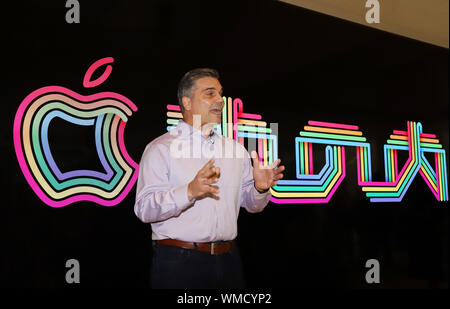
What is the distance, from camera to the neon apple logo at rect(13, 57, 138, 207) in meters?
2.19

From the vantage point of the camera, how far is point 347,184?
3.15 metres

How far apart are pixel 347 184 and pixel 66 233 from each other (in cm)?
199

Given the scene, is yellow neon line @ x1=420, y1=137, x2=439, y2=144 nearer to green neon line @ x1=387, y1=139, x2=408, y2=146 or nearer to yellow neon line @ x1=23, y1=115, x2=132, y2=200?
green neon line @ x1=387, y1=139, x2=408, y2=146

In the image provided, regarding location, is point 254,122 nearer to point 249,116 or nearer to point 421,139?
point 249,116

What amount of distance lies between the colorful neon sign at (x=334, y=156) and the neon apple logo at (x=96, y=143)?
0.34 metres

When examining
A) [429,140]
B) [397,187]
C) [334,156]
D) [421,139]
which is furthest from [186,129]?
[429,140]

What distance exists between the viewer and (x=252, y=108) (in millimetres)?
2852

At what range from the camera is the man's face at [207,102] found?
7.84ft

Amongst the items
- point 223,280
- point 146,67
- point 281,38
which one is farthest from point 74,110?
point 281,38

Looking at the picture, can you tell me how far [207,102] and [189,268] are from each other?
3.02 feet

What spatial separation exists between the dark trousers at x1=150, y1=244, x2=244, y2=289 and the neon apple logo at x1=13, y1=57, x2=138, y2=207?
433mm

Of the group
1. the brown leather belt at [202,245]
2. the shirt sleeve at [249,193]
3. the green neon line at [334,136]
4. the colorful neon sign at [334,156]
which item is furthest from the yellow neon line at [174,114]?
the green neon line at [334,136]

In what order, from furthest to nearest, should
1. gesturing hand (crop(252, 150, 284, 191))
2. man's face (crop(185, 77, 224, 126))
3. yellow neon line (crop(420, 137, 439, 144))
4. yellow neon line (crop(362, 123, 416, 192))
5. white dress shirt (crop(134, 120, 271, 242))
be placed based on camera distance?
1. yellow neon line (crop(420, 137, 439, 144))
2. yellow neon line (crop(362, 123, 416, 192))
3. man's face (crop(185, 77, 224, 126))
4. gesturing hand (crop(252, 150, 284, 191))
5. white dress shirt (crop(134, 120, 271, 242))

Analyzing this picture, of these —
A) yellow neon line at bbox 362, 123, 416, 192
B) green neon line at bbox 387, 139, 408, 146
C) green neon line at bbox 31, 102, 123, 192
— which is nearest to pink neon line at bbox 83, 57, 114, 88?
green neon line at bbox 31, 102, 123, 192
